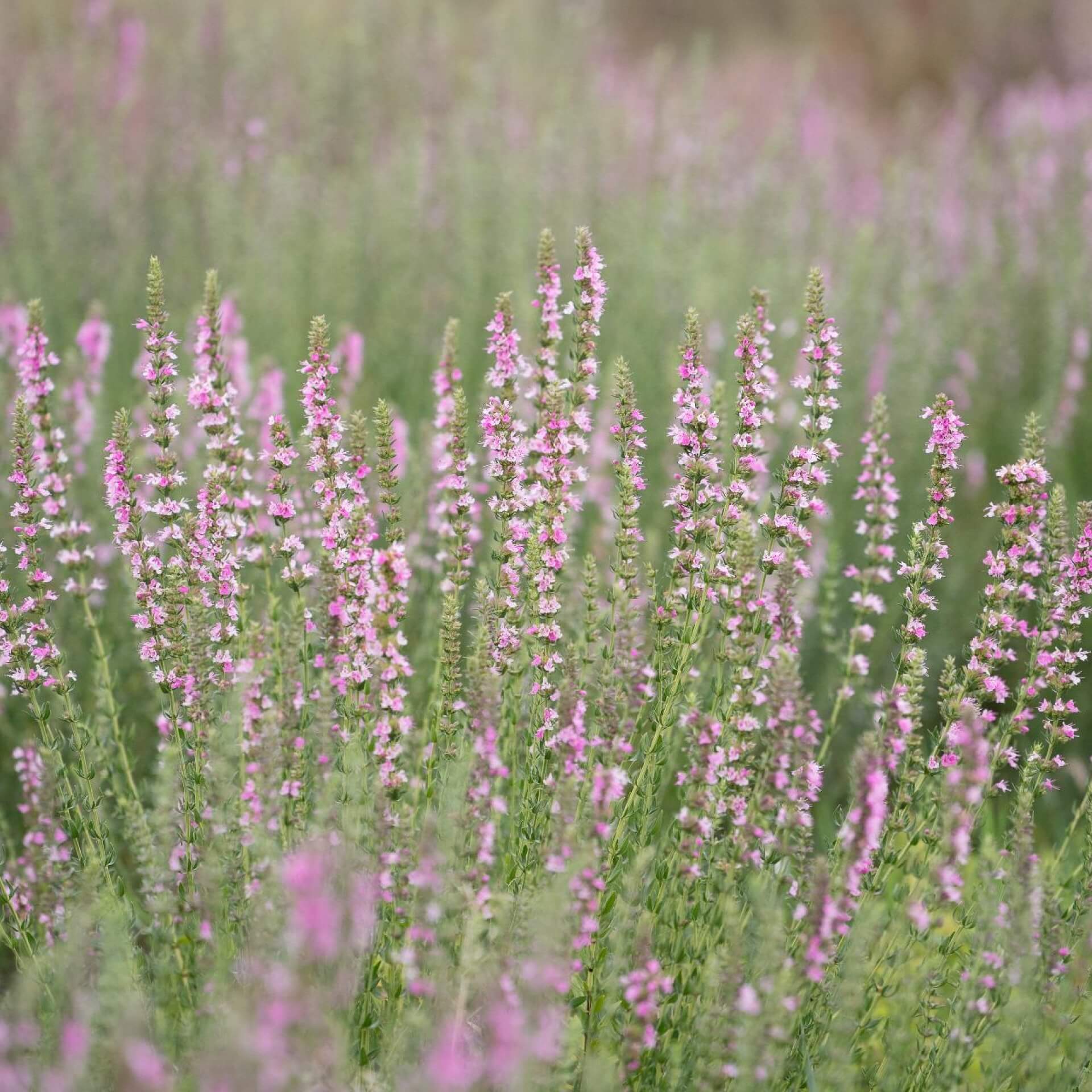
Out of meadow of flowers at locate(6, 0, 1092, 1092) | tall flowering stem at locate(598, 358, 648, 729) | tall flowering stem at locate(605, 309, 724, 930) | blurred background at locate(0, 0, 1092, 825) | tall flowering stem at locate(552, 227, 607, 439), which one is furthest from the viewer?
blurred background at locate(0, 0, 1092, 825)

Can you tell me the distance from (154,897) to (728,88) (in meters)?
12.1

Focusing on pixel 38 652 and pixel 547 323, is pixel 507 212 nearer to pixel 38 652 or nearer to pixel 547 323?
pixel 547 323

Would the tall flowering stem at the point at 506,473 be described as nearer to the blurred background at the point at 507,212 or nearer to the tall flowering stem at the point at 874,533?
the tall flowering stem at the point at 874,533

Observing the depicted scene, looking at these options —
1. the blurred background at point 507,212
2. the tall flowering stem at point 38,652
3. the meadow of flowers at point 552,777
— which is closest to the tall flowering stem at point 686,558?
the meadow of flowers at point 552,777

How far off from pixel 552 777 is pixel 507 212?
5.05 m

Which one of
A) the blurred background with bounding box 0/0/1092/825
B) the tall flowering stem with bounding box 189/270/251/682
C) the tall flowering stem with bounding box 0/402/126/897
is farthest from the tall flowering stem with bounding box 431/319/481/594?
the blurred background with bounding box 0/0/1092/825

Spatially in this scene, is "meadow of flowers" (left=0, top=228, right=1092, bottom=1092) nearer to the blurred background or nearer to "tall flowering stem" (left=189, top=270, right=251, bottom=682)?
"tall flowering stem" (left=189, top=270, right=251, bottom=682)

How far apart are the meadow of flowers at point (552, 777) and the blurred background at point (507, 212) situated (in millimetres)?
2250

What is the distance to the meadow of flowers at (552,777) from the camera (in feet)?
6.59

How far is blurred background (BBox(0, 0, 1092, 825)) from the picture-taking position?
241 inches

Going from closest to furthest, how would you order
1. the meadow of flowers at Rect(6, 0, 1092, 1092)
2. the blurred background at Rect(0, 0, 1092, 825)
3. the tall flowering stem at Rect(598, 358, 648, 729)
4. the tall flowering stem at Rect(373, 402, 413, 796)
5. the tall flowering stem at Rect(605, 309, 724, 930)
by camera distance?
the meadow of flowers at Rect(6, 0, 1092, 1092), the tall flowering stem at Rect(373, 402, 413, 796), the tall flowering stem at Rect(598, 358, 648, 729), the tall flowering stem at Rect(605, 309, 724, 930), the blurred background at Rect(0, 0, 1092, 825)

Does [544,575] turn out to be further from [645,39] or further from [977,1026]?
[645,39]

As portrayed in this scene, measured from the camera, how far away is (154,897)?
2.25m

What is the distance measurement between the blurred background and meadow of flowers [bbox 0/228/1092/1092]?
7.38 ft
